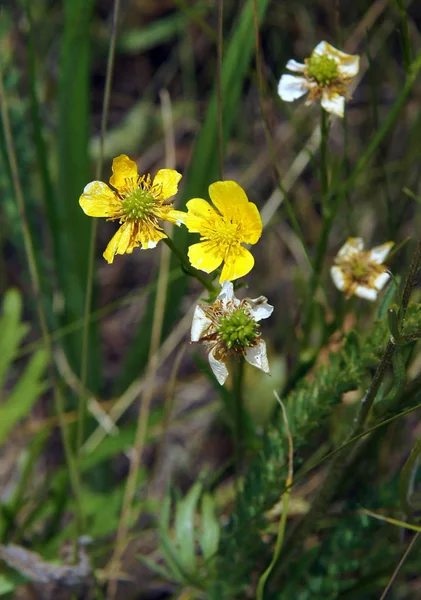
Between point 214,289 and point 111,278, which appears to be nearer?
point 214,289

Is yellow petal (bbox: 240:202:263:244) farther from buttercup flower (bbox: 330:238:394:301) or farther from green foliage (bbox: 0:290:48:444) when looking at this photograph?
green foliage (bbox: 0:290:48:444)

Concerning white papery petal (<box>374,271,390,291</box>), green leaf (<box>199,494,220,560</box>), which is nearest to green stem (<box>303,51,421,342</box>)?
white papery petal (<box>374,271,390,291</box>)

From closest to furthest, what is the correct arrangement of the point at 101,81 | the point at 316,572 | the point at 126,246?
the point at 126,246, the point at 316,572, the point at 101,81

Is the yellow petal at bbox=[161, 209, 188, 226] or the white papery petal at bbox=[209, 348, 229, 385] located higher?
the yellow petal at bbox=[161, 209, 188, 226]

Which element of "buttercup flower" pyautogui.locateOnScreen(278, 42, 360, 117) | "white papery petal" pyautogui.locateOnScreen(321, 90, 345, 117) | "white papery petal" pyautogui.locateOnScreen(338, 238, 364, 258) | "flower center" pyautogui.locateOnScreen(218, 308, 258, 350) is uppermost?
"buttercup flower" pyautogui.locateOnScreen(278, 42, 360, 117)

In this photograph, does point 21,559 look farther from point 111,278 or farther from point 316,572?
point 111,278

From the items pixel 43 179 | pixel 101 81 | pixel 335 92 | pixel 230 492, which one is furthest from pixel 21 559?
pixel 101 81
